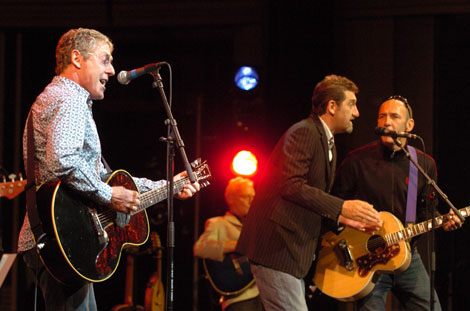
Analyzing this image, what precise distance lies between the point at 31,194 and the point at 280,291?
60.2 inches

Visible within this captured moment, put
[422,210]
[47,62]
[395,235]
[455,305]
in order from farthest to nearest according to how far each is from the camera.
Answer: [47,62] → [455,305] → [422,210] → [395,235]

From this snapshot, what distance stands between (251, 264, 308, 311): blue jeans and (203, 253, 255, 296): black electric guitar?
2.70m

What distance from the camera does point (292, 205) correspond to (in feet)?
12.2

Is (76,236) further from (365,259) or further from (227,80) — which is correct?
(227,80)

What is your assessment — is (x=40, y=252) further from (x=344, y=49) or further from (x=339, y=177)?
(x=344, y=49)

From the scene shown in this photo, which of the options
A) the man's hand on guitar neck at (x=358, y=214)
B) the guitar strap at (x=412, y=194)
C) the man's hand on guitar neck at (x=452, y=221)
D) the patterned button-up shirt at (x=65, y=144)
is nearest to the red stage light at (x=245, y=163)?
the guitar strap at (x=412, y=194)

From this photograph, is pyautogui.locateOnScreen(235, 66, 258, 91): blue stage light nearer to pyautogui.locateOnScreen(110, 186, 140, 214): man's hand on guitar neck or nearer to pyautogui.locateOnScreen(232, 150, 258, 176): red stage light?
pyautogui.locateOnScreen(232, 150, 258, 176): red stage light

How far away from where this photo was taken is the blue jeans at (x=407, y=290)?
4.71m

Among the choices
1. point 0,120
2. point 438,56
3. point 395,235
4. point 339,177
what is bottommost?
point 395,235

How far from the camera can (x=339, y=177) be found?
5.30 meters

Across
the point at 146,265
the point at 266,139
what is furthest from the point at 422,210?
the point at 146,265

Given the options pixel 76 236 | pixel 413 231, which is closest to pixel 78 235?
pixel 76 236

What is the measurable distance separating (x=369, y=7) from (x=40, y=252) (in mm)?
4973

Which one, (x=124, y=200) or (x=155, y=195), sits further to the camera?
(x=155, y=195)
